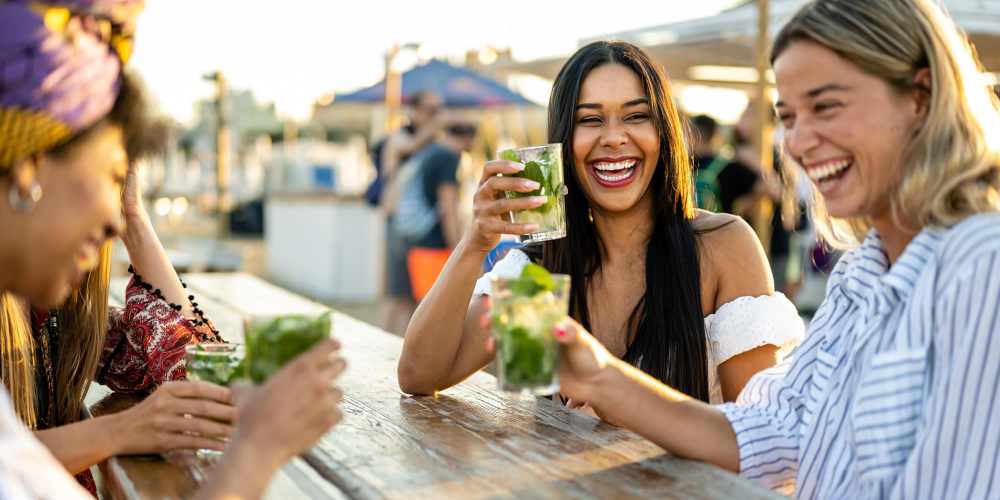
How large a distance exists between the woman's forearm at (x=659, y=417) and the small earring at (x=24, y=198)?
1.00 metres

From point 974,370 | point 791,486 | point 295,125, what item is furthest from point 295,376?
point 295,125

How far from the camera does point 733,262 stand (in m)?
2.75

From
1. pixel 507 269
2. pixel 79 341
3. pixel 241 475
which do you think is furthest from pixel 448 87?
pixel 241 475

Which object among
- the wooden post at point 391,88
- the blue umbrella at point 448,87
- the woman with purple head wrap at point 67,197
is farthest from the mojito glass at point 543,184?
the blue umbrella at point 448,87

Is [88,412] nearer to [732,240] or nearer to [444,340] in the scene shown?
[444,340]

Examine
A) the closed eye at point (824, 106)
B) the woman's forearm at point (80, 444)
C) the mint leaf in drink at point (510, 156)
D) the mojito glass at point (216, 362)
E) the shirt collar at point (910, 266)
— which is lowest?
the woman's forearm at point (80, 444)

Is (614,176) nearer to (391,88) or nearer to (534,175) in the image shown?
(534,175)

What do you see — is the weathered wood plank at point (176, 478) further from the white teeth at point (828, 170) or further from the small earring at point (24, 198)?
the white teeth at point (828, 170)

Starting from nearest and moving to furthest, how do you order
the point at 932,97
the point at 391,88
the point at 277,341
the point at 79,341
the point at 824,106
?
the point at 277,341
the point at 932,97
the point at 824,106
the point at 79,341
the point at 391,88

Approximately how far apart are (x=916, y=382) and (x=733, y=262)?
112 centimetres

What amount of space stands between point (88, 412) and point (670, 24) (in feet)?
21.7

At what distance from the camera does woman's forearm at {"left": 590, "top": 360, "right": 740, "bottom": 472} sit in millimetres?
1882

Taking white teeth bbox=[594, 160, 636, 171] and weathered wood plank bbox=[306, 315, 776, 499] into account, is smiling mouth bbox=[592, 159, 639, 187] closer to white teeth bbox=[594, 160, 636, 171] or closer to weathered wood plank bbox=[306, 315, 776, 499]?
white teeth bbox=[594, 160, 636, 171]

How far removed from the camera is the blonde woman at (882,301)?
160 cm
